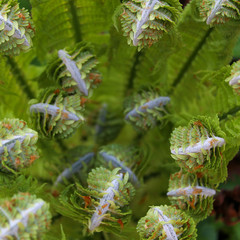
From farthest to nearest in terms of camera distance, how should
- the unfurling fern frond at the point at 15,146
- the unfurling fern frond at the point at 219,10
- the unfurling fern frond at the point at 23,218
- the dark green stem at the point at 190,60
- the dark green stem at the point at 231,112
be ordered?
the dark green stem at the point at 190,60 → the dark green stem at the point at 231,112 → the unfurling fern frond at the point at 219,10 → the unfurling fern frond at the point at 15,146 → the unfurling fern frond at the point at 23,218

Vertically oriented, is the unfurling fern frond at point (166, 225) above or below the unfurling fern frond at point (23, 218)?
below

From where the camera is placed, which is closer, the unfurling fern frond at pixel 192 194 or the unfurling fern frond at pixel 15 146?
the unfurling fern frond at pixel 15 146

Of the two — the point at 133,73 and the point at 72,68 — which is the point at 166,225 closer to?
the point at 72,68

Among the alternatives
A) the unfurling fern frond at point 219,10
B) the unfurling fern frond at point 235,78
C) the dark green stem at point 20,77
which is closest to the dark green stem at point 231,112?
the unfurling fern frond at point 235,78

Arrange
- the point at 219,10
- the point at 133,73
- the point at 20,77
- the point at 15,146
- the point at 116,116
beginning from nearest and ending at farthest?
the point at 15,146 → the point at 219,10 → the point at 20,77 → the point at 133,73 → the point at 116,116

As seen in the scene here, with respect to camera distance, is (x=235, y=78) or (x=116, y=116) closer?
(x=235, y=78)

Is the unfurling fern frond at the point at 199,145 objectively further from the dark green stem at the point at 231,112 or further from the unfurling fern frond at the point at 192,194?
the dark green stem at the point at 231,112

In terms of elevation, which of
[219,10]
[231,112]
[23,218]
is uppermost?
[219,10]

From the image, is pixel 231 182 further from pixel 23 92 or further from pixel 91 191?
pixel 23 92

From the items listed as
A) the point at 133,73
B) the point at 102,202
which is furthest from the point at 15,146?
the point at 133,73
